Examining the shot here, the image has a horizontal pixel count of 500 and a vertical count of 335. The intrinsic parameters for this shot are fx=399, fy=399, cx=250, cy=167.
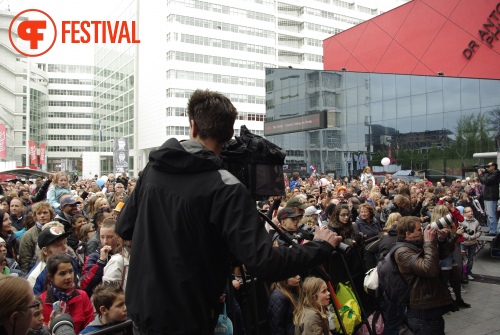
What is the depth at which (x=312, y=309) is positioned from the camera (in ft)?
12.6

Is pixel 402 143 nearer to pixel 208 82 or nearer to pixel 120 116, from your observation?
pixel 208 82

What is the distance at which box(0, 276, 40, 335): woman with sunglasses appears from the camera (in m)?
1.89

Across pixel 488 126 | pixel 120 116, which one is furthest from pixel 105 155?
pixel 488 126

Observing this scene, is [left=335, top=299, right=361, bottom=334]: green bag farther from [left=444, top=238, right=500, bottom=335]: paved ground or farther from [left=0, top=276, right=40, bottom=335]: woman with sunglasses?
[left=0, top=276, right=40, bottom=335]: woman with sunglasses

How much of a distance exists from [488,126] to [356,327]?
21.6 meters

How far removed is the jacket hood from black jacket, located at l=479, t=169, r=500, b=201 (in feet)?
39.0

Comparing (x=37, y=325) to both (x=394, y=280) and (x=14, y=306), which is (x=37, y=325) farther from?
(x=394, y=280)

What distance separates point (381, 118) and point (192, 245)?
92.8 feet

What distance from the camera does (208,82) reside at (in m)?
54.7

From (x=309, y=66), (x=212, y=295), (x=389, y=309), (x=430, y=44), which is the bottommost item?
(x=389, y=309)

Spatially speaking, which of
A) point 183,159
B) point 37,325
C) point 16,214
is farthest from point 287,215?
point 16,214

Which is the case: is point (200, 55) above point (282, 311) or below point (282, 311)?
above

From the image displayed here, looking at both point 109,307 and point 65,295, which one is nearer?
point 109,307

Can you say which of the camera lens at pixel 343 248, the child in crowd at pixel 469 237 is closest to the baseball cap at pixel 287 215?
the camera lens at pixel 343 248
